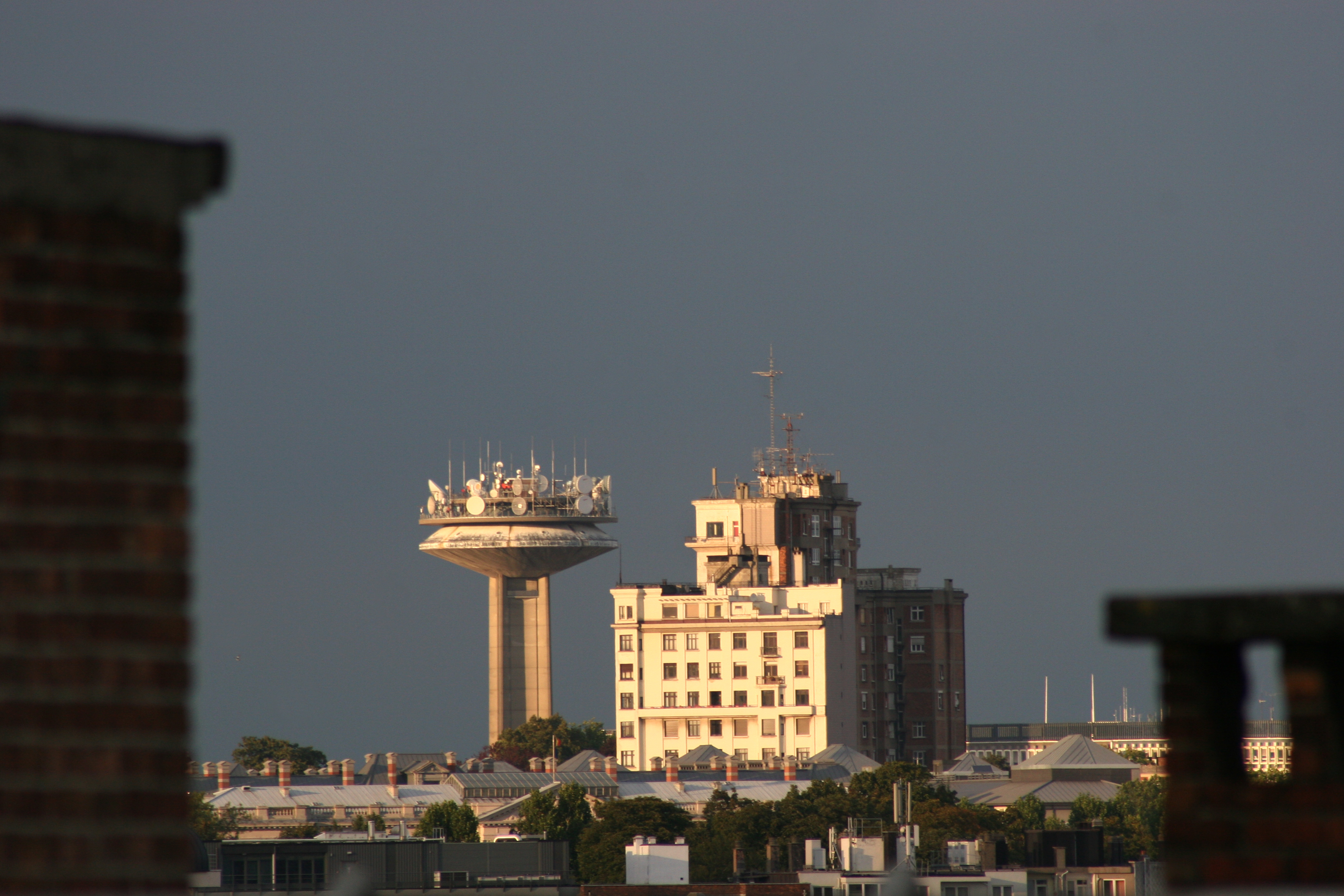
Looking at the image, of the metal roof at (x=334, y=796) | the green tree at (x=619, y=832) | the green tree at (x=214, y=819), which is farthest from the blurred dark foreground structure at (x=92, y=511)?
the metal roof at (x=334, y=796)

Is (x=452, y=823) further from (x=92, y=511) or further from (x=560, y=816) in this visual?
(x=92, y=511)

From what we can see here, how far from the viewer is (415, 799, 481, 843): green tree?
160m

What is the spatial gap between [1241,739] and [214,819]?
167171 mm

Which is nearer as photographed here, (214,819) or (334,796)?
(214,819)

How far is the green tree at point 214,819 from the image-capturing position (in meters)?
161

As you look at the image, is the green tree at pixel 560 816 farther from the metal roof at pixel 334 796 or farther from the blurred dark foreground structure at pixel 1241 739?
the blurred dark foreground structure at pixel 1241 739

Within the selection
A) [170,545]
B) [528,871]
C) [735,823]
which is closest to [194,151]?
[170,545]

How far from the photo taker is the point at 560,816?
160 metres

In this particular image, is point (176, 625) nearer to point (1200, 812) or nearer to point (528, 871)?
point (1200, 812)

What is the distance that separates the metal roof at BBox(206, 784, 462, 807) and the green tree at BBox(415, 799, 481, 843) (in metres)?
15.3

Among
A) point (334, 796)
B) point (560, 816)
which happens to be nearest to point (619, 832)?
point (560, 816)

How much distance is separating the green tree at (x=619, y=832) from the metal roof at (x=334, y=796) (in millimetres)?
32841

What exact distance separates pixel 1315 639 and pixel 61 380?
4629 mm

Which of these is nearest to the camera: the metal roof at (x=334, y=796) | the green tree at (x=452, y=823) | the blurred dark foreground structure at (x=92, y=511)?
the blurred dark foreground structure at (x=92, y=511)
